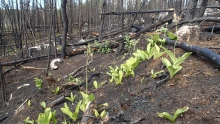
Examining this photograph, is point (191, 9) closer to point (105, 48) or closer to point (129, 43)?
point (129, 43)

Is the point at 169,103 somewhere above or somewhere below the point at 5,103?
above

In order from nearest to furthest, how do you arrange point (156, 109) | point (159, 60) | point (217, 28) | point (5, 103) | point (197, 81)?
point (156, 109) → point (197, 81) → point (159, 60) → point (217, 28) → point (5, 103)

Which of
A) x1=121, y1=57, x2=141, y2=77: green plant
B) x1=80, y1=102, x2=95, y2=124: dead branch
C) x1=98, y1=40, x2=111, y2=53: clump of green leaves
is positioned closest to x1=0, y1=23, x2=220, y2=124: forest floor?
x1=121, y1=57, x2=141, y2=77: green plant

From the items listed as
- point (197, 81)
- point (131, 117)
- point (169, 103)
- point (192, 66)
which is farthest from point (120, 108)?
point (192, 66)

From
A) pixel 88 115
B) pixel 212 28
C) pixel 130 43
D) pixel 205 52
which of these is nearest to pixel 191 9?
pixel 212 28

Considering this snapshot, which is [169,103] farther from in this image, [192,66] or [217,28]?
[217,28]

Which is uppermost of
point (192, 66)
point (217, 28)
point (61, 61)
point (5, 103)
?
point (217, 28)

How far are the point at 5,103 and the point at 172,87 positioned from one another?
4.27m

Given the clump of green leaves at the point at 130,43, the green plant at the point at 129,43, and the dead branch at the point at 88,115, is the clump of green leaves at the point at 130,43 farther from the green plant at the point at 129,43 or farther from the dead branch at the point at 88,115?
the dead branch at the point at 88,115

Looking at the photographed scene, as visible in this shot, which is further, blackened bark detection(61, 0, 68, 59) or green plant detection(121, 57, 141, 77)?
blackened bark detection(61, 0, 68, 59)

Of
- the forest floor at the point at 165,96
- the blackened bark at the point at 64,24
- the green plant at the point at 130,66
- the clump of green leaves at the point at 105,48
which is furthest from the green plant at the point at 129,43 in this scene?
the blackened bark at the point at 64,24

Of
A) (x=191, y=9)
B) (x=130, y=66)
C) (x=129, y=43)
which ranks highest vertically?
(x=191, y=9)

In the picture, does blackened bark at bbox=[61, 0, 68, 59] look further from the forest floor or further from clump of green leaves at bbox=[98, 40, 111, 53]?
the forest floor

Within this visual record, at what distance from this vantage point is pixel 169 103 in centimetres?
191
